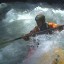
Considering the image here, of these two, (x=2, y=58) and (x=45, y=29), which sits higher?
(x=45, y=29)

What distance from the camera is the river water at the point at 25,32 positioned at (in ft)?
24.9

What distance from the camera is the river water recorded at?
7.60 m

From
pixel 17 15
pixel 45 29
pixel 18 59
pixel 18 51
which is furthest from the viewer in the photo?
pixel 17 15

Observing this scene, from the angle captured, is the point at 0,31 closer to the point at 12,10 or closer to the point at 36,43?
the point at 12,10

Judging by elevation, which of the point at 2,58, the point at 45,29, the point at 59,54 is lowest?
the point at 2,58

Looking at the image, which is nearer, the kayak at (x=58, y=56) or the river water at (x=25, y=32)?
the kayak at (x=58, y=56)

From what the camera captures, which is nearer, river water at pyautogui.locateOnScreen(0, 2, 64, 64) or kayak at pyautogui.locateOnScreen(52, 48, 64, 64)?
kayak at pyautogui.locateOnScreen(52, 48, 64, 64)

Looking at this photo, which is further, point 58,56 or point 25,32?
point 25,32

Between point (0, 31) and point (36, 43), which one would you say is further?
point (0, 31)

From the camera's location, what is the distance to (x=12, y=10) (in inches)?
627

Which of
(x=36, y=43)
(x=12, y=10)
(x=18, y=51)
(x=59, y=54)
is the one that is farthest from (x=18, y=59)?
(x=12, y=10)

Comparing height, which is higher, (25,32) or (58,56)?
(58,56)

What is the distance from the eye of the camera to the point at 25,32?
12.1 meters

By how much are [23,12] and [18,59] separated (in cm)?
643
